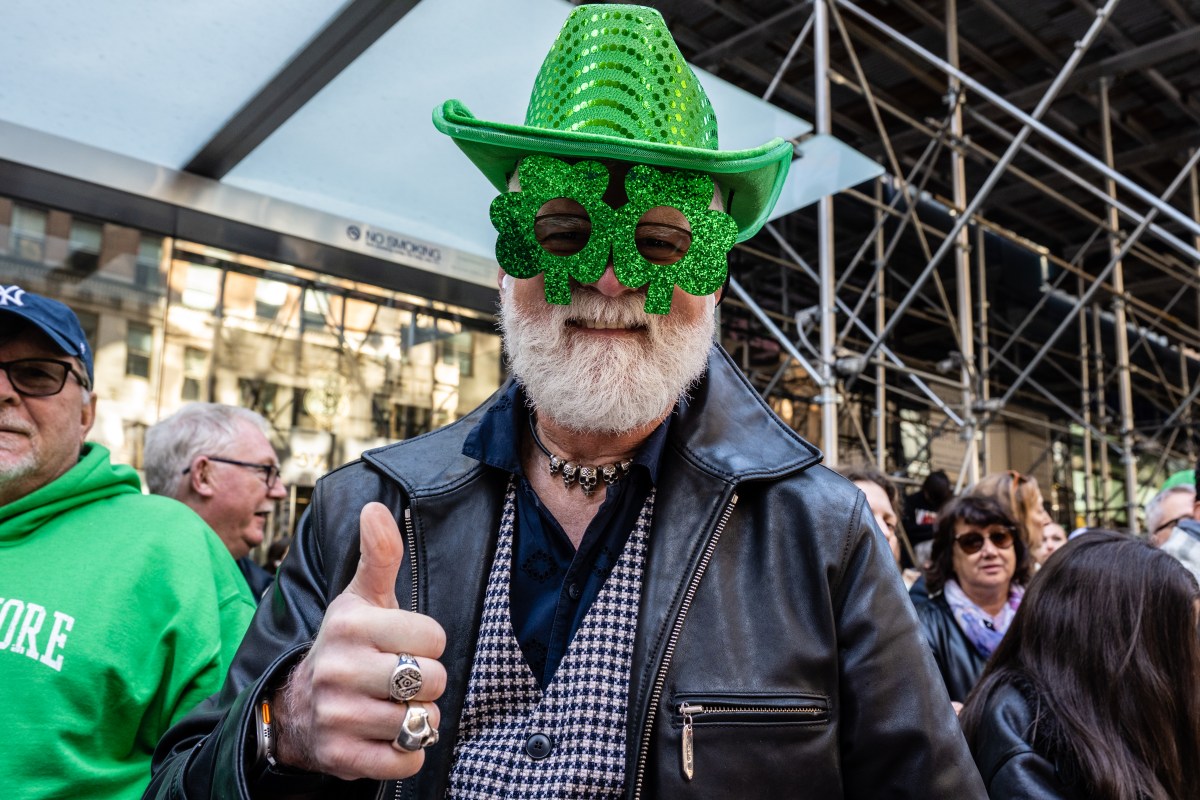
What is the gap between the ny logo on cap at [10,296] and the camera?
2.02 m

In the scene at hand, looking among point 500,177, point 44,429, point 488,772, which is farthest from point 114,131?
point 488,772

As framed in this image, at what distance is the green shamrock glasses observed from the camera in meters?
1.38

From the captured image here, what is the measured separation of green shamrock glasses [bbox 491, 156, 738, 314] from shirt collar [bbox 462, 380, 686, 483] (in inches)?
8.2

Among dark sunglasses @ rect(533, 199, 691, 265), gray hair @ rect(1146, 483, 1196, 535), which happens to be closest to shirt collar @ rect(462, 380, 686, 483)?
dark sunglasses @ rect(533, 199, 691, 265)

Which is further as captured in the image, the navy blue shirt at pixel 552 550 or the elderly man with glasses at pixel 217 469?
the elderly man with glasses at pixel 217 469

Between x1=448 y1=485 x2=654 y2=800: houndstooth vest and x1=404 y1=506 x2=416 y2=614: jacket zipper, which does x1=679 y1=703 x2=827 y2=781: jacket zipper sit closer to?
x1=448 y1=485 x2=654 y2=800: houndstooth vest

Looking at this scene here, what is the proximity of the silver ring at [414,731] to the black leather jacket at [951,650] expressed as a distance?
2.44 m

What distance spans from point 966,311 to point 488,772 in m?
5.97

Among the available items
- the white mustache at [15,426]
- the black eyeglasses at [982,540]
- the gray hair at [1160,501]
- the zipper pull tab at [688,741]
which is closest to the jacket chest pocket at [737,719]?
the zipper pull tab at [688,741]

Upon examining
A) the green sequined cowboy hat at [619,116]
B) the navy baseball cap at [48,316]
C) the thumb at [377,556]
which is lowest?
the thumb at [377,556]

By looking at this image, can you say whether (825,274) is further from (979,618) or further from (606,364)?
(606,364)

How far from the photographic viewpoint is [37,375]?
2.10 metres

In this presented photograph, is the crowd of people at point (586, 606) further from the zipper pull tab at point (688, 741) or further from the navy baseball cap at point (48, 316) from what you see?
the navy baseball cap at point (48, 316)

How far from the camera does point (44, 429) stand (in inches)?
82.0
